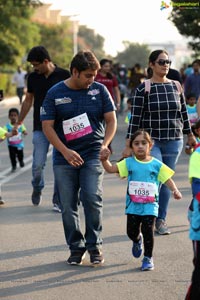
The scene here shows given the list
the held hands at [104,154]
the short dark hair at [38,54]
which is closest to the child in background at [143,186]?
the held hands at [104,154]

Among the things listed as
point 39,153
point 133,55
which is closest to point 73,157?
point 39,153

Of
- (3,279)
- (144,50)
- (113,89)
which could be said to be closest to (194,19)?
(113,89)

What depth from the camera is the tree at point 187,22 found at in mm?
26203

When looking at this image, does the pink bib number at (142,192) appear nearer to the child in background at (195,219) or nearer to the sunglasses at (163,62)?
the sunglasses at (163,62)

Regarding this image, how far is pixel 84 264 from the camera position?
7.77 meters

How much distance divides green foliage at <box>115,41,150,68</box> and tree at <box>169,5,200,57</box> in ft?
287

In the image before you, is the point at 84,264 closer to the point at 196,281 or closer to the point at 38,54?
the point at 196,281

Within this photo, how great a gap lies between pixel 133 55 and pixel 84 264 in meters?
111

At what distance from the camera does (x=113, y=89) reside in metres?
17.0

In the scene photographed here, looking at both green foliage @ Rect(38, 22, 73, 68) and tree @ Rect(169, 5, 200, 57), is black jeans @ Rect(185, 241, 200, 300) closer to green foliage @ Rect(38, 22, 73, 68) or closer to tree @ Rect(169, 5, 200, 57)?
tree @ Rect(169, 5, 200, 57)

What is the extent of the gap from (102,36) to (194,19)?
11454cm

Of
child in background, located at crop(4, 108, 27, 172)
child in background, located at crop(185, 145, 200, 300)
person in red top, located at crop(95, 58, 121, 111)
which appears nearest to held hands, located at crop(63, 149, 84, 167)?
child in background, located at crop(185, 145, 200, 300)

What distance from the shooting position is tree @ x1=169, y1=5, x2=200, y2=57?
1032 inches

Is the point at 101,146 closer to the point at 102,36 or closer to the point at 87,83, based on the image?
the point at 87,83
